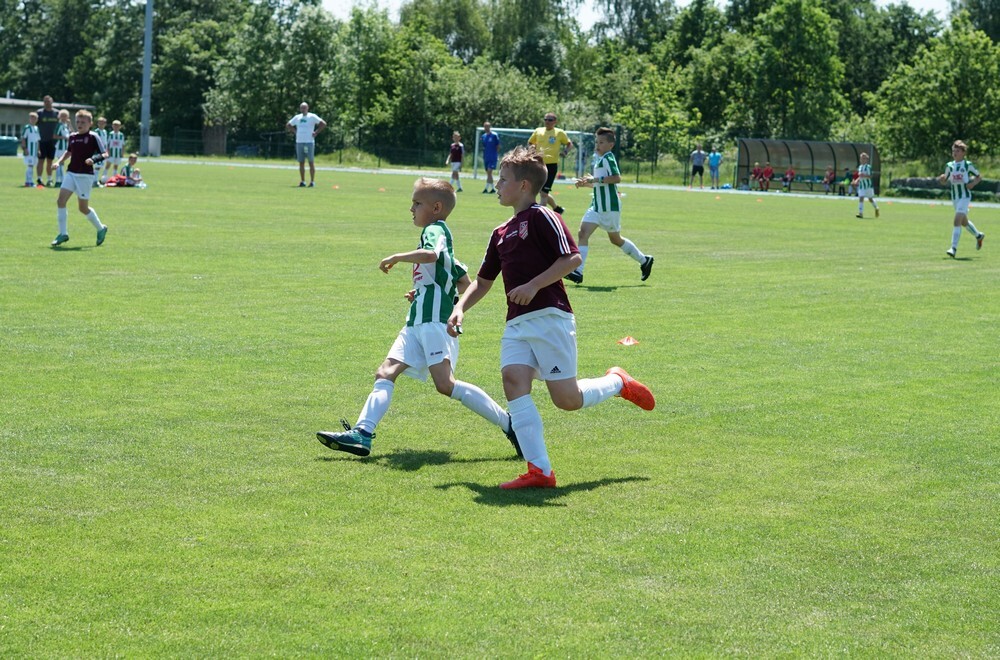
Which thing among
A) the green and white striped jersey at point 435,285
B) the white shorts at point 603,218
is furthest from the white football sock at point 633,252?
the green and white striped jersey at point 435,285

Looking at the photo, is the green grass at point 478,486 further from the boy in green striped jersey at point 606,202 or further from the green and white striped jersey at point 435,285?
the boy in green striped jersey at point 606,202

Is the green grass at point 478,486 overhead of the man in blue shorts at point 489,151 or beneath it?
beneath

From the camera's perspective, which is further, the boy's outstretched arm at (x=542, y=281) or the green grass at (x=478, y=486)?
the boy's outstretched arm at (x=542, y=281)

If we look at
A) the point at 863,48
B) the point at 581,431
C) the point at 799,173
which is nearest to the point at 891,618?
the point at 581,431

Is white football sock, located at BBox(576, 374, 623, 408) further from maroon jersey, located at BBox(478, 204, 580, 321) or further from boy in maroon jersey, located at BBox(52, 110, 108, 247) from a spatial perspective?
boy in maroon jersey, located at BBox(52, 110, 108, 247)

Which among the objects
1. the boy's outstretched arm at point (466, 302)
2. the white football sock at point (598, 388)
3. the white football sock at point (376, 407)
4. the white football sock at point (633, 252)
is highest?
the boy's outstretched arm at point (466, 302)

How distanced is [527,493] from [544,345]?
2.58 feet

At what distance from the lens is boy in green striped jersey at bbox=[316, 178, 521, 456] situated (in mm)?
7297

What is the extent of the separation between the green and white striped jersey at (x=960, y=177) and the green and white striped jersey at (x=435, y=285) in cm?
1761

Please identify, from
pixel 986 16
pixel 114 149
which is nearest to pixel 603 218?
pixel 114 149

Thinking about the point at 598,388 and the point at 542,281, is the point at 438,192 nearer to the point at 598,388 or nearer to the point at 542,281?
the point at 542,281

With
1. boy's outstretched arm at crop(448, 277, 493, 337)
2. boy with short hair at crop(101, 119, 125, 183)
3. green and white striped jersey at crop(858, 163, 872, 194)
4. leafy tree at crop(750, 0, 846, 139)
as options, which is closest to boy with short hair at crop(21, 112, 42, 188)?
boy with short hair at crop(101, 119, 125, 183)

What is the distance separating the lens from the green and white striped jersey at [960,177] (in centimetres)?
2288

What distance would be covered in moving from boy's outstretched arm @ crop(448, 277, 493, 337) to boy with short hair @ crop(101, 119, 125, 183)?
1120 inches
